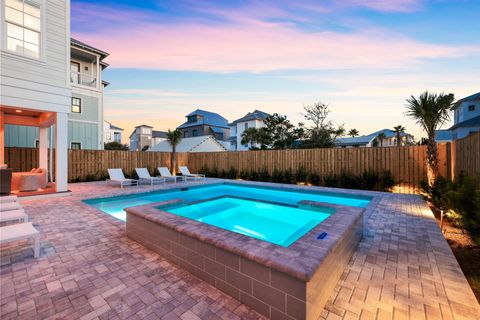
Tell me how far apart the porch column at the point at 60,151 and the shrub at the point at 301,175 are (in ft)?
34.4

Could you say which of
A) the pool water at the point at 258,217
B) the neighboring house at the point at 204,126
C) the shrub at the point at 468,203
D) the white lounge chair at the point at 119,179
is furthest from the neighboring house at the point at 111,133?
the shrub at the point at 468,203

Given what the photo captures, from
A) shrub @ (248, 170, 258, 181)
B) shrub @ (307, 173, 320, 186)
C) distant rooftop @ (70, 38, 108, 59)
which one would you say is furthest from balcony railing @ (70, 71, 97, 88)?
shrub @ (307, 173, 320, 186)

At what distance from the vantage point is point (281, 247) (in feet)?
7.82

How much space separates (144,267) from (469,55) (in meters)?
13.2

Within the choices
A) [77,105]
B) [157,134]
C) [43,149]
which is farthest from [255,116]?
[43,149]

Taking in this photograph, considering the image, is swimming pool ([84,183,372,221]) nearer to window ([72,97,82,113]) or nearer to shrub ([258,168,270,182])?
shrub ([258,168,270,182])

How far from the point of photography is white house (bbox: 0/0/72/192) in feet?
22.4

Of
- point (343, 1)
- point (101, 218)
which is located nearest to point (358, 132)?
point (343, 1)

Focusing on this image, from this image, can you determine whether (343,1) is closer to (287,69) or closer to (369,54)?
(369,54)

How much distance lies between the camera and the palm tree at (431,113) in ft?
21.9

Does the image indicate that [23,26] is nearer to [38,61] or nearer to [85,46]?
[38,61]

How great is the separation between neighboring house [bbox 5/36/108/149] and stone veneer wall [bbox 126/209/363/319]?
55.0ft

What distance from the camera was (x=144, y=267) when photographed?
2971mm

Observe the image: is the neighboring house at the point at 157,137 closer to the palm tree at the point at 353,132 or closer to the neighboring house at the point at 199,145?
the neighboring house at the point at 199,145
